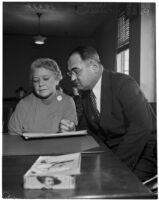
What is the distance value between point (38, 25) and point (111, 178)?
1272 mm

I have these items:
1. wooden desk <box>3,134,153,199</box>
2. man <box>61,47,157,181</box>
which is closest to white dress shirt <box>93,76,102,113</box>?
man <box>61,47,157,181</box>

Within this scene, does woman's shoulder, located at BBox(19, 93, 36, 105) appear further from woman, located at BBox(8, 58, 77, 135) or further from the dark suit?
the dark suit

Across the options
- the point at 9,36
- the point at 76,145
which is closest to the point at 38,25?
the point at 9,36

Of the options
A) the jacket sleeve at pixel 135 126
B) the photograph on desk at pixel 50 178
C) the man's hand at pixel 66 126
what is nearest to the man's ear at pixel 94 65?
the jacket sleeve at pixel 135 126

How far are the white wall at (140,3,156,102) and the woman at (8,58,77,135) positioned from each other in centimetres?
53

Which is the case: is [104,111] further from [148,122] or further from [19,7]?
[19,7]

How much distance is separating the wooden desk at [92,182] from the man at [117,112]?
41cm

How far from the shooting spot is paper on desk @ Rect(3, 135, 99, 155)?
126 centimetres

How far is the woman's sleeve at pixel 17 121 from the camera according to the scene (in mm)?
1800

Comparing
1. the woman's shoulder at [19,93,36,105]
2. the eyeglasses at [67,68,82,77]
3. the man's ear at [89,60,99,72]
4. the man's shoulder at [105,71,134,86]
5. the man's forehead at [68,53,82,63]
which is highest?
the man's forehead at [68,53,82,63]

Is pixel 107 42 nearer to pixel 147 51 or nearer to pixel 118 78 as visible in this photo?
pixel 118 78

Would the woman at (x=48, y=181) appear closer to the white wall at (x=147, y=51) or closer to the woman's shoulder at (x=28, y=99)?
the white wall at (x=147, y=51)

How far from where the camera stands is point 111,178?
0.87 m

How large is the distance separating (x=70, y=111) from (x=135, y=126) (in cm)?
53
